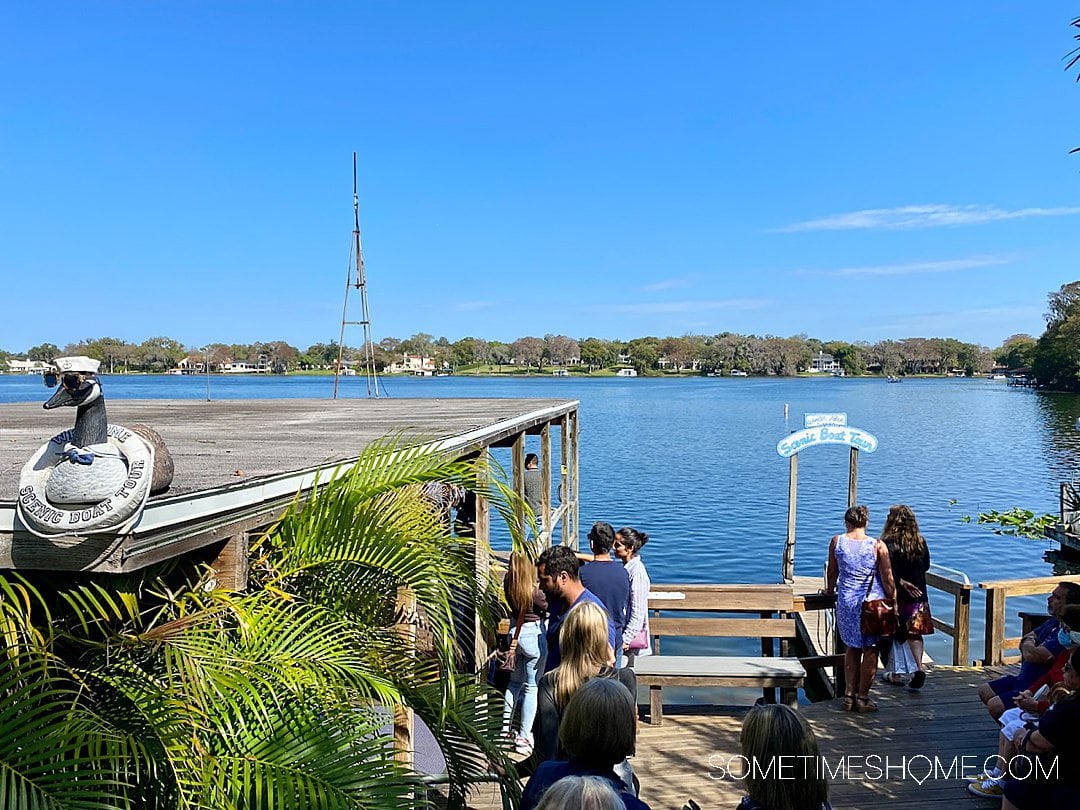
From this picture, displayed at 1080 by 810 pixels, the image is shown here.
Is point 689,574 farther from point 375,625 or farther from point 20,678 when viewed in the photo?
point 20,678

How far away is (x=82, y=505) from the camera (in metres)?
2.31

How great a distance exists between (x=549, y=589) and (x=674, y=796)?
181 centimetres

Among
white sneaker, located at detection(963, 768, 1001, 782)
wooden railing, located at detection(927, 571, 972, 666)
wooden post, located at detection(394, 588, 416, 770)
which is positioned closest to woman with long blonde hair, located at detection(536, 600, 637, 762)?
wooden post, located at detection(394, 588, 416, 770)

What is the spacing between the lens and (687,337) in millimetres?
191750

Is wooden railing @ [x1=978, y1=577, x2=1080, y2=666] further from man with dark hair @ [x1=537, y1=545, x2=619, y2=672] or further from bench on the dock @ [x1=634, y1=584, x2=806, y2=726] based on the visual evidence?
man with dark hair @ [x1=537, y1=545, x2=619, y2=672]

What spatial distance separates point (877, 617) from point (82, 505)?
18.0 ft

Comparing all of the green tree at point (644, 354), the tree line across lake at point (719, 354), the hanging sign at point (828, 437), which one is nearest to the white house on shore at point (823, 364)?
the tree line across lake at point (719, 354)

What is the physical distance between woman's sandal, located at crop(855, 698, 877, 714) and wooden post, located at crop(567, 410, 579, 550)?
447 inches

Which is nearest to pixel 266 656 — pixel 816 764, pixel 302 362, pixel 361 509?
pixel 361 509

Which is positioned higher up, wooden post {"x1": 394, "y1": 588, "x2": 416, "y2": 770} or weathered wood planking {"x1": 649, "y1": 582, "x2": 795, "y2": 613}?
wooden post {"x1": 394, "y1": 588, "x2": 416, "y2": 770}

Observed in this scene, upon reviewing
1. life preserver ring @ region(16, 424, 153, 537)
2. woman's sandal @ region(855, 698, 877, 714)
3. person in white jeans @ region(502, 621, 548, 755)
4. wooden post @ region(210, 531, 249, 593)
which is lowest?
woman's sandal @ region(855, 698, 877, 714)

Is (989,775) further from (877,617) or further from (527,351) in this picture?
(527,351)

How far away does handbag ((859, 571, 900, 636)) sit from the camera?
6.15m

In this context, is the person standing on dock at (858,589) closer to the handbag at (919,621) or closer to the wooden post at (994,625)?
the handbag at (919,621)
